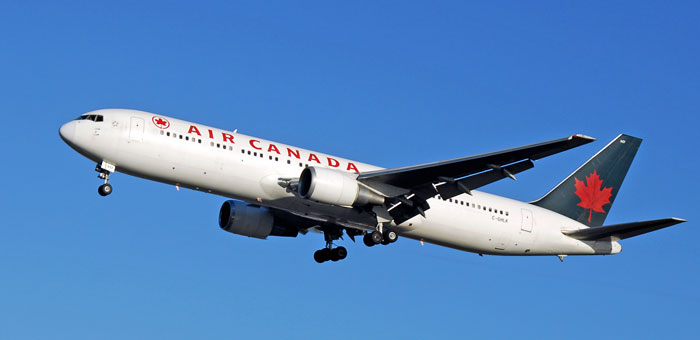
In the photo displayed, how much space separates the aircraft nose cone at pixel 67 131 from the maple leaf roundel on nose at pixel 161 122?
10.3 feet

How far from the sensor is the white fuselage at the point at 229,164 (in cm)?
3725

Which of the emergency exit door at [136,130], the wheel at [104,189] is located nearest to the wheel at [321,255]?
the wheel at [104,189]

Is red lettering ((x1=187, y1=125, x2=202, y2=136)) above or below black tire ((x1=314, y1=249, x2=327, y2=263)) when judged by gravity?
above

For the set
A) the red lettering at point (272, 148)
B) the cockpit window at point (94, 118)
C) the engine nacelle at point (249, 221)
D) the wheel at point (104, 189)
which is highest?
the cockpit window at point (94, 118)

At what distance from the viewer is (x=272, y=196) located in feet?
126

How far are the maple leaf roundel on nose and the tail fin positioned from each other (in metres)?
18.5

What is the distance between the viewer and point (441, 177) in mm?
38344

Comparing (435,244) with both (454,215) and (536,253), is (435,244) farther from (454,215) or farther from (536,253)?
(536,253)

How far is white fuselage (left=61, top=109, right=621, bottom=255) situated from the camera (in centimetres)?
3725

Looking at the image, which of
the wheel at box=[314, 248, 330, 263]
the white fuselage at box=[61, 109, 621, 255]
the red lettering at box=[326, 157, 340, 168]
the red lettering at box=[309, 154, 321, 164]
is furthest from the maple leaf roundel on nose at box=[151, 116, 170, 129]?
the wheel at box=[314, 248, 330, 263]

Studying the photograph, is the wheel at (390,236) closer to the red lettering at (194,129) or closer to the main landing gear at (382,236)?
the main landing gear at (382,236)

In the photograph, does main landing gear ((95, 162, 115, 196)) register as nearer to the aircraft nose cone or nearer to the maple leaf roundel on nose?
the aircraft nose cone

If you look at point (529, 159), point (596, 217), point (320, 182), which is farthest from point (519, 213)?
point (320, 182)

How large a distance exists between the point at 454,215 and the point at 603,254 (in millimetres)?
8356
